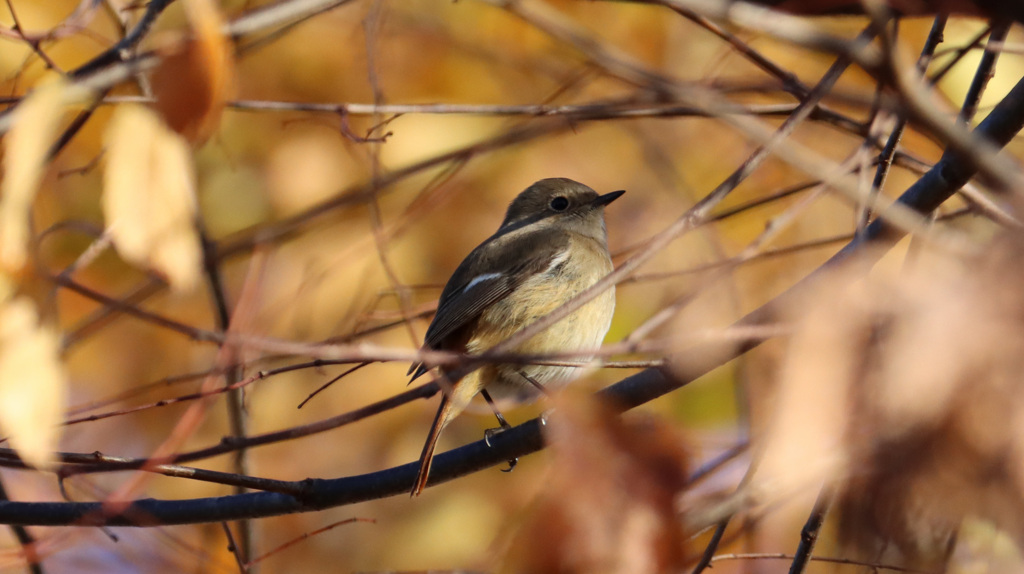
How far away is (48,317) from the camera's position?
1.64 meters

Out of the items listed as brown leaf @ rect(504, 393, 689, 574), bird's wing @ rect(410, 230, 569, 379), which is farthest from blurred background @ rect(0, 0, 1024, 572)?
brown leaf @ rect(504, 393, 689, 574)

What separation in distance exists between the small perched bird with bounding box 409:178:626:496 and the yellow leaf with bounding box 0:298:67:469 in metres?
2.07

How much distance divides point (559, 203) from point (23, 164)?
3.84 metres

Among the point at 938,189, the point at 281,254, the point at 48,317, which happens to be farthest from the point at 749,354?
the point at 281,254

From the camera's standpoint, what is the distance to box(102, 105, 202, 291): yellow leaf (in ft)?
4.76

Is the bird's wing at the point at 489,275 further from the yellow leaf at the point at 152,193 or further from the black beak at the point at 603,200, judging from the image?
the yellow leaf at the point at 152,193

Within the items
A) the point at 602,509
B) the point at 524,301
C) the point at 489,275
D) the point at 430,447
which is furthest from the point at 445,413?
the point at 602,509

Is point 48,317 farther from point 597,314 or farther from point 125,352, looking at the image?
point 125,352

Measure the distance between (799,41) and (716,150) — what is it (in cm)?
437

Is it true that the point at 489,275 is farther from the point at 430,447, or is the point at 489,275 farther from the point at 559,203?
the point at 430,447

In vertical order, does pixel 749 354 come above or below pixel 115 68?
below

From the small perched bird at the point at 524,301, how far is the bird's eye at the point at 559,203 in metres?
0.10

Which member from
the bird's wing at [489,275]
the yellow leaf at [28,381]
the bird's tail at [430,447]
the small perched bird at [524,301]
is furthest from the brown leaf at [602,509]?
the bird's wing at [489,275]

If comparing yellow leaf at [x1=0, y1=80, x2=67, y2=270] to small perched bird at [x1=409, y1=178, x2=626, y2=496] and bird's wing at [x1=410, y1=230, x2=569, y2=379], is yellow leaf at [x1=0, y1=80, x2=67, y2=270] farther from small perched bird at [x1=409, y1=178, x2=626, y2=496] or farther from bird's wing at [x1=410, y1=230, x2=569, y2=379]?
bird's wing at [x1=410, y1=230, x2=569, y2=379]
